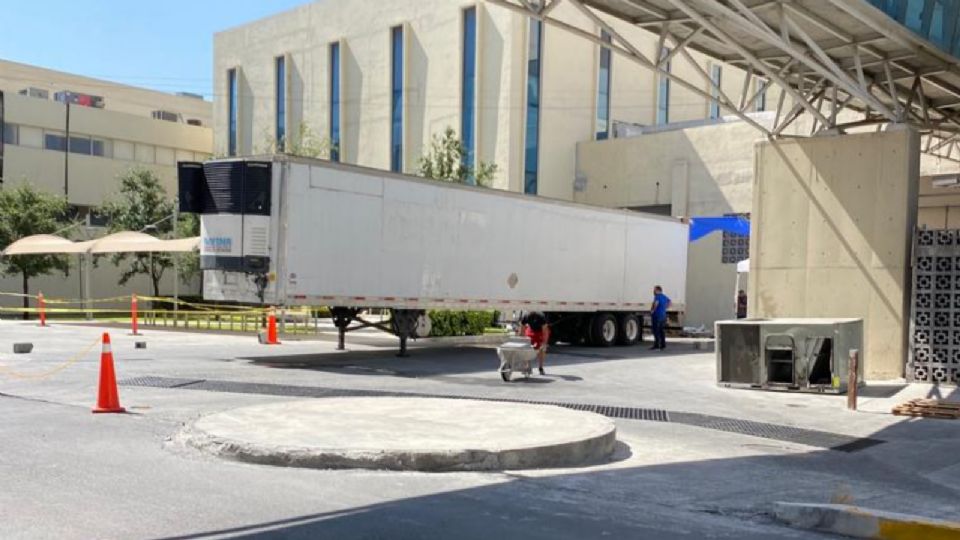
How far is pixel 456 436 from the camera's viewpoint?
27.9ft

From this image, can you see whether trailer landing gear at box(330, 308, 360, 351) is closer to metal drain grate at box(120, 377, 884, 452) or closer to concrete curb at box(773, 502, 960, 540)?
metal drain grate at box(120, 377, 884, 452)

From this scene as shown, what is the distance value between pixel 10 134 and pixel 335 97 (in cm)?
1673

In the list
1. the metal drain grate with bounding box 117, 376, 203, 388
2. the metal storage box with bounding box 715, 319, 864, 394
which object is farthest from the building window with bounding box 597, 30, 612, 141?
the metal drain grate with bounding box 117, 376, 203, 388

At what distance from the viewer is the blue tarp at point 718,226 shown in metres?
28.3

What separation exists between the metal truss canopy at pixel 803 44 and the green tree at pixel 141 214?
30799 millimetres

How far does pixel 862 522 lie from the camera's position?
6.03 meters

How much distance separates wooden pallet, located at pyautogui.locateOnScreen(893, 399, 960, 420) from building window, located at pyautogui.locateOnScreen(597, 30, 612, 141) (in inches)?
1078

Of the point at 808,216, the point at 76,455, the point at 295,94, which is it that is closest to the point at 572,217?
the point at 808,216

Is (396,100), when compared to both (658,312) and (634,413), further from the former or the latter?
(634,413)

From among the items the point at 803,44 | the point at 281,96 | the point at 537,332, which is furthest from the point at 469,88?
the point at 537,332

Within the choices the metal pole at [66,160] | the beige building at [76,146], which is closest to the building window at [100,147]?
the beige building at [76,146]

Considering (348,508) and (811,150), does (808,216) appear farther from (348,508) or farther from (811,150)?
(348,508)

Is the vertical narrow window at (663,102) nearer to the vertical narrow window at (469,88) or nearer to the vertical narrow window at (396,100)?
the vertical narrow window at (469,88)

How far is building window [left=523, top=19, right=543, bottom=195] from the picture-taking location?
3659 cm
